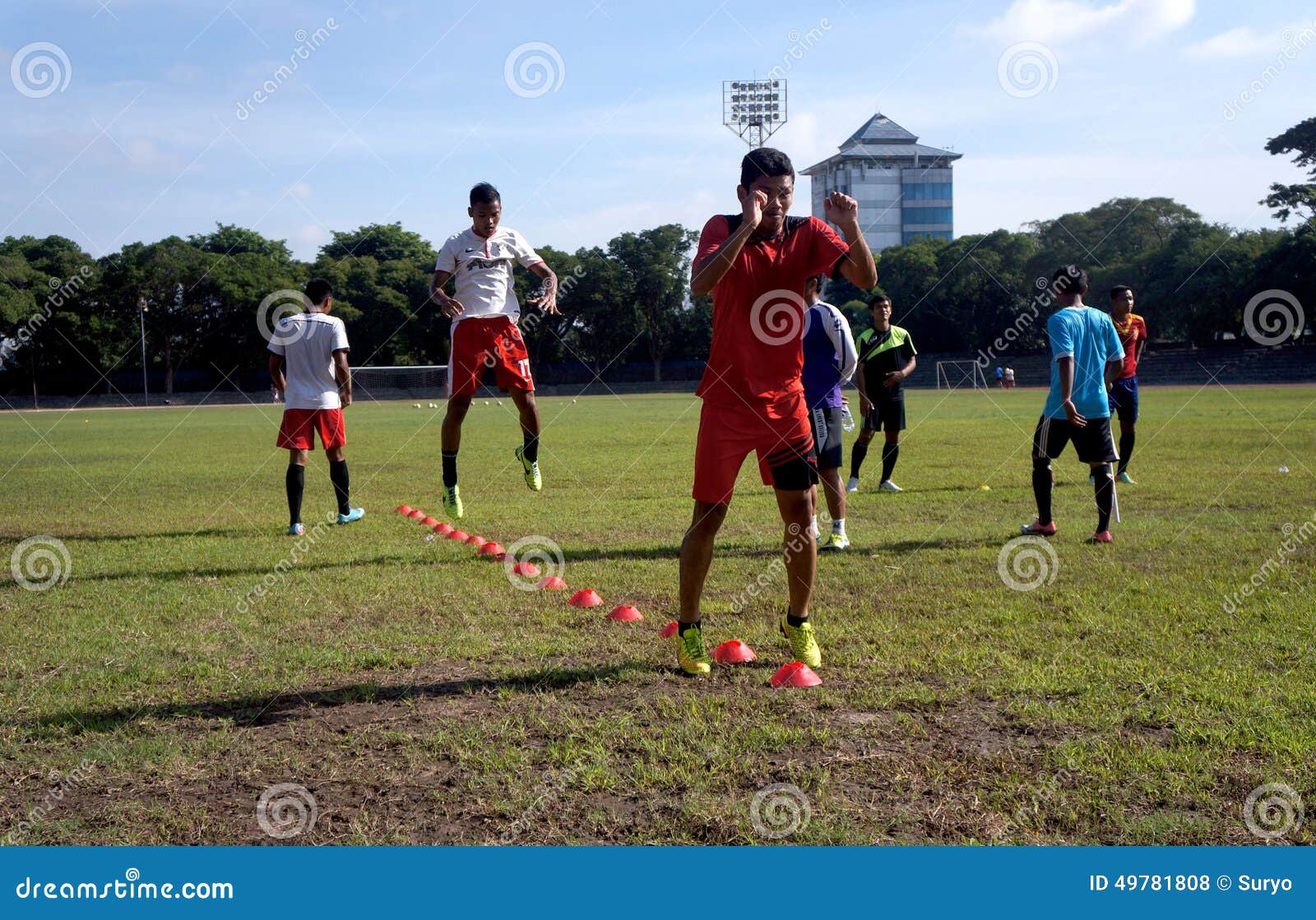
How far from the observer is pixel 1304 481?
12.2 meters

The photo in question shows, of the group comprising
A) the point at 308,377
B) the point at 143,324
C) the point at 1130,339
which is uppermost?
the point at 143,324

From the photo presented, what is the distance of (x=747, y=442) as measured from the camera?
492 centimetres

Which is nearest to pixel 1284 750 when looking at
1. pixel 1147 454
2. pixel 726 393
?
pixel 726 393

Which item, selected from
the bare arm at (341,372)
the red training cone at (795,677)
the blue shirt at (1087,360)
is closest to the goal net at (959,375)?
the blue shirt at (1087,360)

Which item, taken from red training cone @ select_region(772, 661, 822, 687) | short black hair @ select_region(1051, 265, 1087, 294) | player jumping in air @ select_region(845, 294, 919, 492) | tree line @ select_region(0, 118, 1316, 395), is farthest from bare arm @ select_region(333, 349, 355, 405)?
tree line @ select_region(0, 118, 1316, 395)

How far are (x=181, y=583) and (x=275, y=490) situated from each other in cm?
667

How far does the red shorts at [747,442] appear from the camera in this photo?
4.89 metres

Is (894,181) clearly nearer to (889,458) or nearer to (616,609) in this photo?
(889,458)

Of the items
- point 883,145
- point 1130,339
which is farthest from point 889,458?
point 883,145

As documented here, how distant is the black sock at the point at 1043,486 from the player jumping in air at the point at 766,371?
431 cm

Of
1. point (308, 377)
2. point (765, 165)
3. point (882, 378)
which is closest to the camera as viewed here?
point (765, 165)

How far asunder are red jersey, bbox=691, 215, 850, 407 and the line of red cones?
1.23 metres

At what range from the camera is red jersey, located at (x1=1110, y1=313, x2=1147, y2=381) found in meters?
12.5

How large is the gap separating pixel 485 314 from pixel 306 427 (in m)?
2.47
